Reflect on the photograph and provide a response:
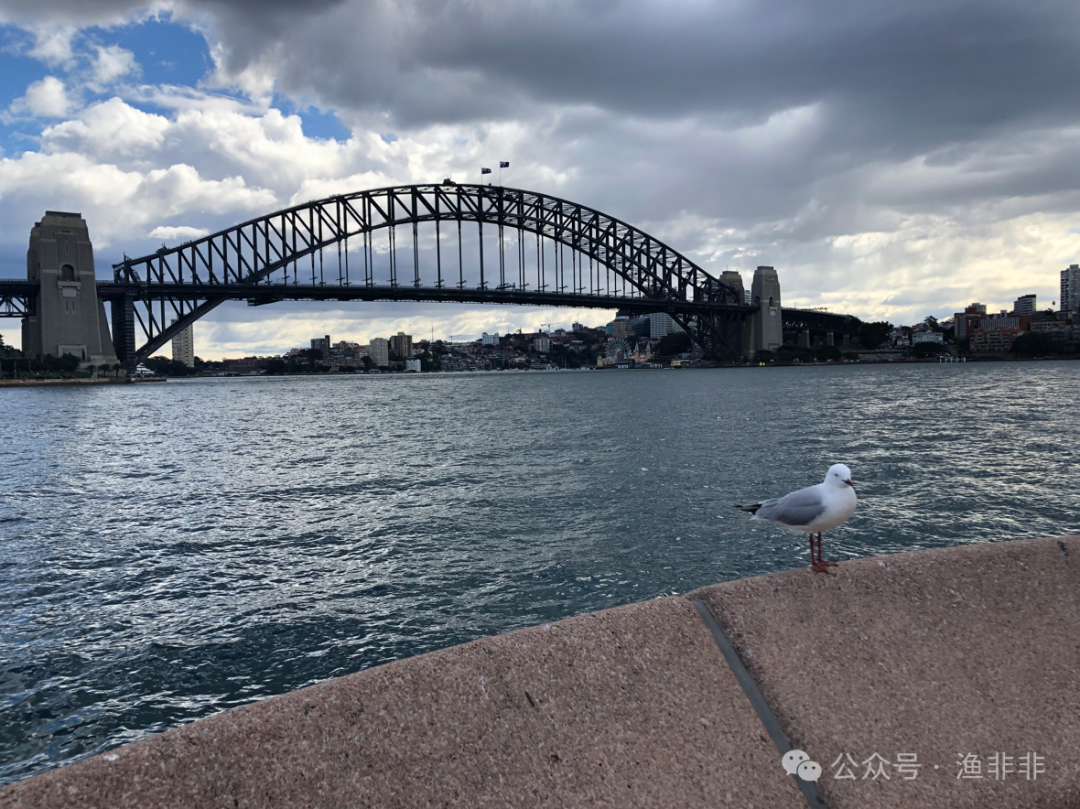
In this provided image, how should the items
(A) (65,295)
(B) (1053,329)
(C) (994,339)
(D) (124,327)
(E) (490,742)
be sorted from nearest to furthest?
1. (E) (490,742)
2. (A) (65,295)
3. (D) (124,327)
4. (B) (1053,329)
5. (C) (994,339)

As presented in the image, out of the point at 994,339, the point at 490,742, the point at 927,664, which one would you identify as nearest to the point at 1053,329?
the point at 994,339

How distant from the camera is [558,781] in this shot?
1.57 m

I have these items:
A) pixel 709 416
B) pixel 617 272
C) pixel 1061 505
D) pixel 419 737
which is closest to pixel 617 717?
pixel 419 737

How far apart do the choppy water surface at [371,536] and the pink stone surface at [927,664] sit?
3355mm

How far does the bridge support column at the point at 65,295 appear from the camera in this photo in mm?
65125

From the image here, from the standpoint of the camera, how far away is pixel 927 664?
6.49 ft

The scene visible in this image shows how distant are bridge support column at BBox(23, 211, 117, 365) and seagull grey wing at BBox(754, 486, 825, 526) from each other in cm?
7721

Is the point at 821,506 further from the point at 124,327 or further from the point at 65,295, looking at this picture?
the point at 124,327

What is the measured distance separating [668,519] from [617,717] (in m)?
7.04

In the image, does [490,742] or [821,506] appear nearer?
[490,742]

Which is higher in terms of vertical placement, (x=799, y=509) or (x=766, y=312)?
(x=766, y=312)

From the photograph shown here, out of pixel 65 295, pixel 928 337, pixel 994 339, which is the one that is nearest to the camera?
pixel 65 295

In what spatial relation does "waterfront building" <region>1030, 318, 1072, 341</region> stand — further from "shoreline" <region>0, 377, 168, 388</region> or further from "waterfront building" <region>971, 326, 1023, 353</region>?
"shoreline" <region>0, 377, 168, 388</region>

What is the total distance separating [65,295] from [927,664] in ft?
262
